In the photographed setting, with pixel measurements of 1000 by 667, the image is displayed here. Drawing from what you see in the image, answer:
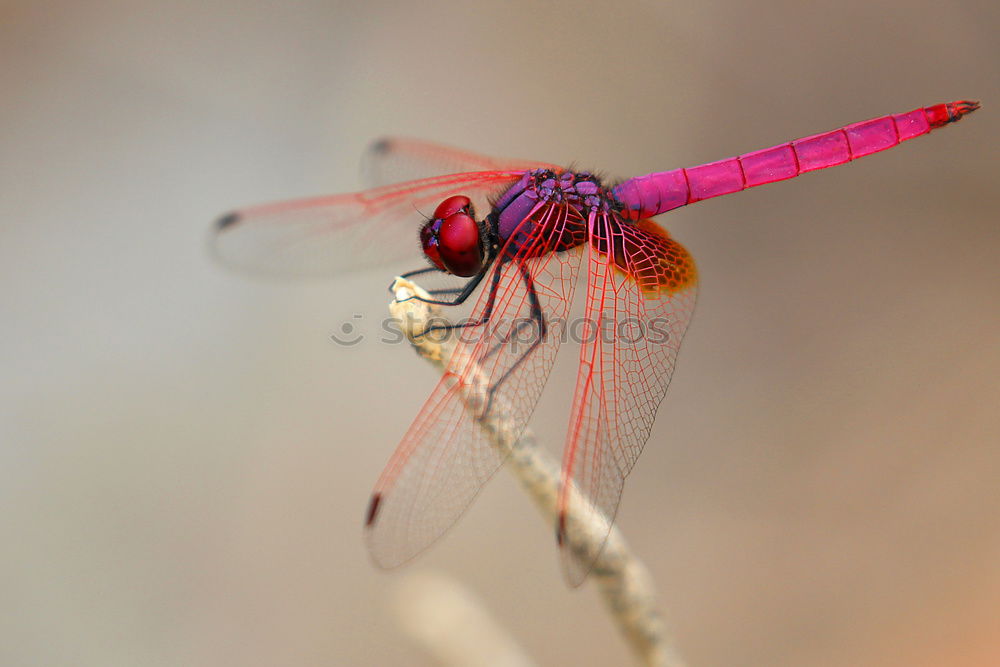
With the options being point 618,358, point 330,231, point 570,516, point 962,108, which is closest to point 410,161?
point 330,231

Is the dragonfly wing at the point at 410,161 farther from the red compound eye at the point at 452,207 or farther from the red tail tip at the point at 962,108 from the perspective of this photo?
the red tail tip at the point at 962,108

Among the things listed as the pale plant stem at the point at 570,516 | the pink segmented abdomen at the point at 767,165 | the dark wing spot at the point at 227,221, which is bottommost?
the pale plant stem at the point at 570,516

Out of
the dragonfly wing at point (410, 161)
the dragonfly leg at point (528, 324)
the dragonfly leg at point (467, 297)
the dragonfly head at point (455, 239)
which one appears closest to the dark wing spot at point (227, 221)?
the dragonfly wing at point (410, 161)

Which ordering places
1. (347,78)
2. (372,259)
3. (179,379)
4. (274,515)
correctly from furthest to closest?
(347,78), (179,379), (274,515), (372,259)

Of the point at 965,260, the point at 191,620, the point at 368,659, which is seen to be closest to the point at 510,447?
the point at 368,659

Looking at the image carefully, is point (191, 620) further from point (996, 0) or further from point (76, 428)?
point (996, 0)

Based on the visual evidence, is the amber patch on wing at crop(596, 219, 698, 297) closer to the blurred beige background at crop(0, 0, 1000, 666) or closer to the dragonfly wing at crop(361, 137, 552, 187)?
the dragonfly wing at crop(361, 137, 552, 187)

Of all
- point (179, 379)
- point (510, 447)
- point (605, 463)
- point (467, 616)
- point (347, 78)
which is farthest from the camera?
point (347, 78)
